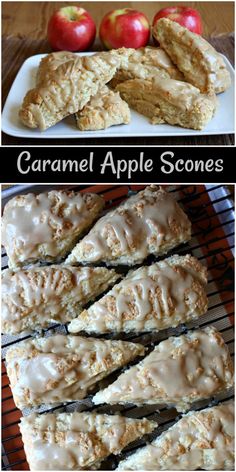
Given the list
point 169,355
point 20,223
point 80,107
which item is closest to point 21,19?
point 80,107

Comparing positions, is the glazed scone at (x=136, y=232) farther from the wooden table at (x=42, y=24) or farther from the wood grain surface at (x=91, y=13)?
the wood grain surface at (x=91, y=13)

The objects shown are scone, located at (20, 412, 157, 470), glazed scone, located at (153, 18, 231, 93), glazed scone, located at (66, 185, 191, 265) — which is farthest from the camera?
glazed scone, located at (153, 18, 231, 93)

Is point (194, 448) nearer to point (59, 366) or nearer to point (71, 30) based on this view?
point (59, 366)

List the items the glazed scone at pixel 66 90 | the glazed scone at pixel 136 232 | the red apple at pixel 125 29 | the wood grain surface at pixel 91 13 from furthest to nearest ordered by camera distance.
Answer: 1. the wood grain surface at pixel 91 13
2. the red apple at pixel 125 29
3. the glazed scone at pixel 66 90
4. the glazed scone at pixel 136 232

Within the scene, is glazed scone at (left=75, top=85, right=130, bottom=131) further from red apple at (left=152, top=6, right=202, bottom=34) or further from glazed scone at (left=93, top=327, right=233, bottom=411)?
glazed scone at (left=93, top=327, right=233, bottom=411)

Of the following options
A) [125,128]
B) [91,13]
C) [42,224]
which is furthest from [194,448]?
[91,13]

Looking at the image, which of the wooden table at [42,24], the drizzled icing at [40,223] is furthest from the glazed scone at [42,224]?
the wooden table at [42,24]

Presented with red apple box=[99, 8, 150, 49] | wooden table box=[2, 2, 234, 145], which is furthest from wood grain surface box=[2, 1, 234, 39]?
red apple box=[99, 8, 150, 49]
